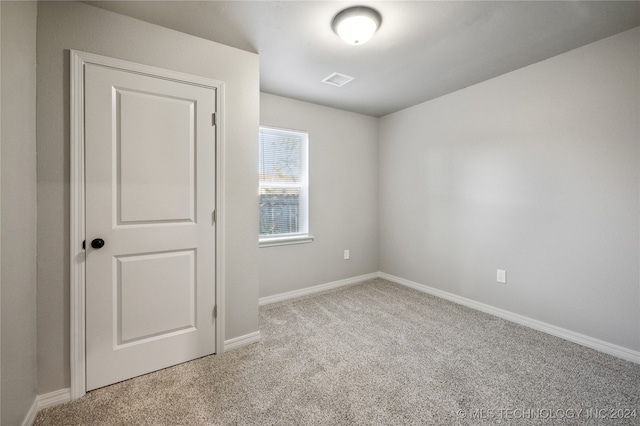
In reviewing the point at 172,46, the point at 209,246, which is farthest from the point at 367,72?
the point at 209,246

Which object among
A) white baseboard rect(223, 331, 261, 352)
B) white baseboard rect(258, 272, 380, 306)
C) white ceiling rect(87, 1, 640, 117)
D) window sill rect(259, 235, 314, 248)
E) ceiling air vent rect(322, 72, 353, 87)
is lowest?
white baseboard rect(223, 331, 261, 352)

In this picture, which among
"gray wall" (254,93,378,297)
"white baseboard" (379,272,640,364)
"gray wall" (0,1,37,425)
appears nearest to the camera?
"gray wall" (0,1,37,425)

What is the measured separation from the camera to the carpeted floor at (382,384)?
157 centimetres

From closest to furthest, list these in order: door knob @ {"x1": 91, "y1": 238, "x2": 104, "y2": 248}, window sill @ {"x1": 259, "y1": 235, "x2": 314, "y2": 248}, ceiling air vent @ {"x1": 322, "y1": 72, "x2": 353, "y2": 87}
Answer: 1. door knob @ {"x1": 91, "y1": 238, "x2": 104, "y2": 248}
2. ceiling air vent @ {"x1": 322, "y1": 72, "x2": 353, "y2": 87}
3. window sill @ {"x1": 259, "y1": 235, "x2": 314, "y2": 248}

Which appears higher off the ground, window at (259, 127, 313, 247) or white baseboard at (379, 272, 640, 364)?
window at (259, 127, 313, 247)

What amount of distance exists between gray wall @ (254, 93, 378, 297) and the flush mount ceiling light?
1.54 metres

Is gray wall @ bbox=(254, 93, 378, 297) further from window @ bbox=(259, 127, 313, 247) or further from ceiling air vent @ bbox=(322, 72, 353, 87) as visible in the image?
ceiling air vent @ bbox=(322, 72, 353, 87)

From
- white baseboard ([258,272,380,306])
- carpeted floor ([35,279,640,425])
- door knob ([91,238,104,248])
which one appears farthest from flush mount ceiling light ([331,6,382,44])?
white baseboard ([258,272,380,306])

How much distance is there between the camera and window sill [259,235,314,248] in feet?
10.8

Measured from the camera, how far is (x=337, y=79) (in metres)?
2.92

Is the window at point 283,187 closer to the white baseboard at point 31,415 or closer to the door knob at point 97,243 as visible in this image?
the door knob at point 97,243

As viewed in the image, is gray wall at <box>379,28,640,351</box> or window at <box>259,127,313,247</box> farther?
window at <box>259,127,313,247</box>

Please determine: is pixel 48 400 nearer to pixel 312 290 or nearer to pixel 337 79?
pixel 312 290

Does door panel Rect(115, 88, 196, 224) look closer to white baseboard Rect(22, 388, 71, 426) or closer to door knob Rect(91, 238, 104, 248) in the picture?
door knob Rect(91, 238, 104, 248)
